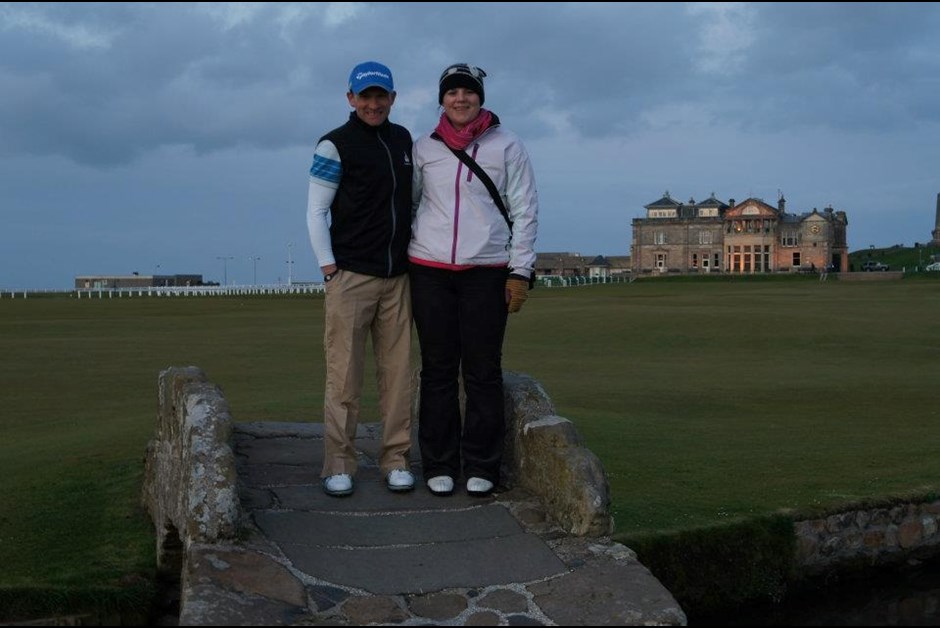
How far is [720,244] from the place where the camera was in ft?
452

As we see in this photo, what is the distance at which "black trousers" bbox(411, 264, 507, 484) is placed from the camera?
7.56m

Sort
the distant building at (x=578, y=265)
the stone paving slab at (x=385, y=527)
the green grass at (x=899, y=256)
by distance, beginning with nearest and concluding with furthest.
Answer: the stone paving slab at (x=385, y=527) → the green grass at (x=899, y=256) → the distant building at (x=578, y=265)

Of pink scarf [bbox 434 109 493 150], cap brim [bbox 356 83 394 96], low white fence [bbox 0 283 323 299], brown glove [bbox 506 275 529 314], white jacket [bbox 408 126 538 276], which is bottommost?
low white fence [bbox 0 283 323 299]

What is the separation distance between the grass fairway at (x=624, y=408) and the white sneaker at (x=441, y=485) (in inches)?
55.7

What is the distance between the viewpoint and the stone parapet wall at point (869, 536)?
8578mm

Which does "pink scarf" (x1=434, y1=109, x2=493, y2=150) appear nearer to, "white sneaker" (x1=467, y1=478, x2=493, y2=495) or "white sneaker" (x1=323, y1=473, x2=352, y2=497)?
"white sneaker" (x1=467, y1=478, x2=493, y2=495)

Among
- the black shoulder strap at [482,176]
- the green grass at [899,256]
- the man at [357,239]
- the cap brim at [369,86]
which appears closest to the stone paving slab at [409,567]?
the man at [357,239]

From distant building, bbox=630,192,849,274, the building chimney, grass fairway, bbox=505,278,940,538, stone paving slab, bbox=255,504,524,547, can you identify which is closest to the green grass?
the building chimney

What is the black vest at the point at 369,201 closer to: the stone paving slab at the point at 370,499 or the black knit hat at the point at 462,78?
the black knit hat at the point at 462,78

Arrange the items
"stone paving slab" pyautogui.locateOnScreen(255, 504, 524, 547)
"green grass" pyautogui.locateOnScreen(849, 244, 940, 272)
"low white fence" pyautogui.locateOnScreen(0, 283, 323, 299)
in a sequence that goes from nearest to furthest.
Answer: "stone paving slab" pyautogui.locateOnScreen(255, 504, 524, 547) < "low white fence" pyautogui.locateOnScreen(0, 283, 323, 299) < "green grass" pyautogui.locateOnScreen(849, 244, 940, 272)

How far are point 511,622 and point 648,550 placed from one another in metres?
2.33

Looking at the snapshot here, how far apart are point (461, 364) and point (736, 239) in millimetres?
132843

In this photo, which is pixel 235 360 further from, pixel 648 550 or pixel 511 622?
pixel 511 622

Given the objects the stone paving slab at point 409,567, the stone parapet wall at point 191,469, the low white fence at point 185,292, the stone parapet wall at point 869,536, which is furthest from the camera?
the low white fence at point 185,292
